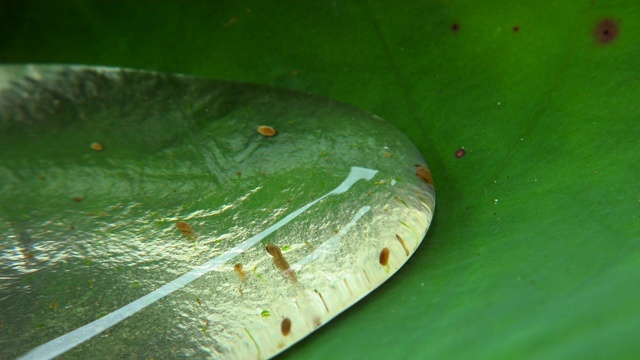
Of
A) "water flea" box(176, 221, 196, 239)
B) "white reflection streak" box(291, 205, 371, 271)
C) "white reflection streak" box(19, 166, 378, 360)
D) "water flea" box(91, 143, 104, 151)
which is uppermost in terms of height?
"water flea" box(91, 143, 104, 151)

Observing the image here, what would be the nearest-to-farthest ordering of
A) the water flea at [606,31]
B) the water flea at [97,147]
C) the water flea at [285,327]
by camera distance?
the water flea at [285,327] < the water flea at [606,31] < the water flea at [97,147]

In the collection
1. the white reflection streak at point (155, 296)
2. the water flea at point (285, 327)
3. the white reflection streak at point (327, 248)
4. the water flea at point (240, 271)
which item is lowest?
the water flea at point (285, 327)

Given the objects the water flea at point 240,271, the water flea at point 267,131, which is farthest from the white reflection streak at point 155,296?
the water flea at point 267,131

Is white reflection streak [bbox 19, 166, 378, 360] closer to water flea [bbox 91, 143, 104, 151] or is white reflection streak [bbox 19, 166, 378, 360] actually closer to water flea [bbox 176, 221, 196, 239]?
water flea [bbox 176, 221, 196, 239]

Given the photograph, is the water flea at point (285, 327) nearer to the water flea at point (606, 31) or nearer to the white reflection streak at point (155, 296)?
the white reflection streak at point (155, 296)

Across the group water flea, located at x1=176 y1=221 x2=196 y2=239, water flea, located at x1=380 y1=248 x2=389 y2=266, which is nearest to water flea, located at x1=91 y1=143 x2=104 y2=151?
water flea, located at x1=176 y1=221 x2=196 y2=239

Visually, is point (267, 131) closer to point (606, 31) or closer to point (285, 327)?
point (285, 327)

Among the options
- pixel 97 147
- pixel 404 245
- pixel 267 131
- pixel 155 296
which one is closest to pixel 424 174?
pixel 404 245
